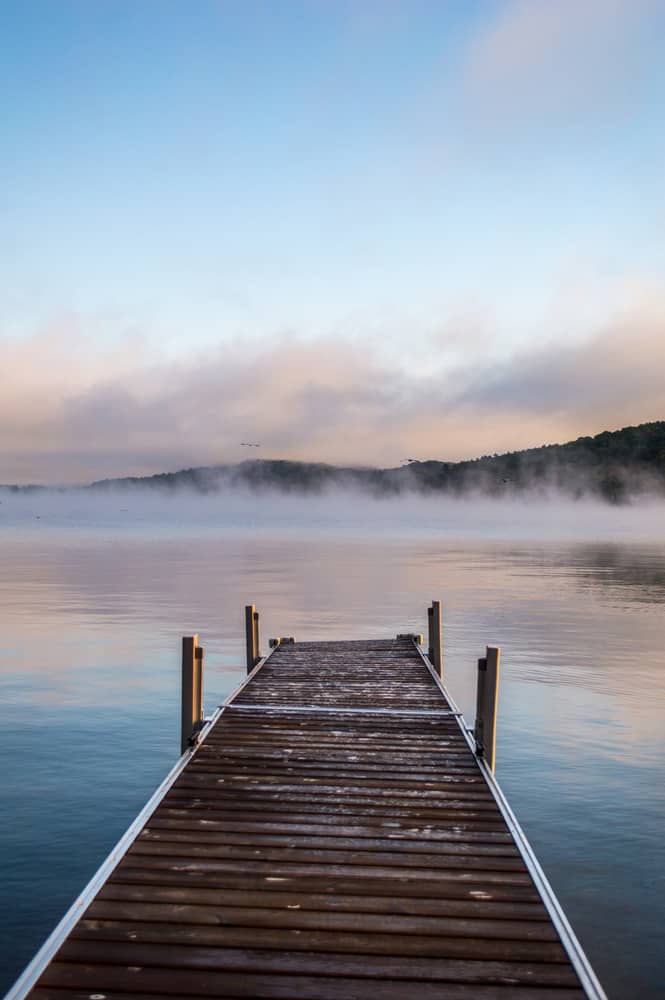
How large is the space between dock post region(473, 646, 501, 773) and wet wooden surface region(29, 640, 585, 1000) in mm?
365

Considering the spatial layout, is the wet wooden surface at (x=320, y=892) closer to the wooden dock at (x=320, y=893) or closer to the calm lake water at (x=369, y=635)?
the wooden dock at (x=320, y=893)

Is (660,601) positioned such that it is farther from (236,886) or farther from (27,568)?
(27,568)

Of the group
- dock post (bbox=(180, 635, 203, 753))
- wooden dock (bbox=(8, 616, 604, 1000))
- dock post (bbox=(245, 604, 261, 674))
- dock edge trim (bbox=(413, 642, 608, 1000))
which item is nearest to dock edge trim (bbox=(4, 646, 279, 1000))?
wooden dock (bbox=(8, 616, 604, 1000))

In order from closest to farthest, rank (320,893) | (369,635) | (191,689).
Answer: (320,893) → (191,689) → (369,635)

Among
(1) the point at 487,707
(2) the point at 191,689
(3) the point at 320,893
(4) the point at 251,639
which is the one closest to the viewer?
(3) the point at 320,893

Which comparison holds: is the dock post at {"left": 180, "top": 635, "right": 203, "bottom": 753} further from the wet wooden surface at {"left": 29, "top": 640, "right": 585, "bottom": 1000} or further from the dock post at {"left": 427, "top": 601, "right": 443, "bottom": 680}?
the dock post at {"left": 427, "top": 601, "right": 443, "bottom": 680}

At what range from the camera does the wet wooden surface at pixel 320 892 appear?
5781mm

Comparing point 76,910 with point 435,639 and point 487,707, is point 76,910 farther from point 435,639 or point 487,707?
point 435,639

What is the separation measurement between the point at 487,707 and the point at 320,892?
5.44 metres

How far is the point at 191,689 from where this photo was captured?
487 inches

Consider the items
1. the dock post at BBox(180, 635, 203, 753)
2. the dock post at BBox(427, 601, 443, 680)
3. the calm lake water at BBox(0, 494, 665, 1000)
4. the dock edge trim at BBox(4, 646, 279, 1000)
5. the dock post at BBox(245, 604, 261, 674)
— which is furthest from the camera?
the dock post at BBox(245, 604, 261, 674)

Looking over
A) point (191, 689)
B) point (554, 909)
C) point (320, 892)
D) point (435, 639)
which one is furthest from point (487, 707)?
point (435, 639)

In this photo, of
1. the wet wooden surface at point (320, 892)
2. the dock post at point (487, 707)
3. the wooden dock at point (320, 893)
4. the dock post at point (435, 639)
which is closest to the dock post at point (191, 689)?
the wooden dock at point (320, 893)

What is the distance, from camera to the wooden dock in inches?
227
